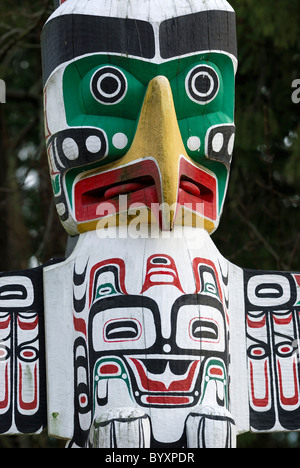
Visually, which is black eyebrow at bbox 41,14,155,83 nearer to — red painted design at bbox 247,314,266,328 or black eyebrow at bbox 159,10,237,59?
black eyebrow at bbox 159,10,237,59

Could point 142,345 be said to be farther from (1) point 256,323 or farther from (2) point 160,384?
(1) point 256,323

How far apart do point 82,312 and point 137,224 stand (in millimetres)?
432

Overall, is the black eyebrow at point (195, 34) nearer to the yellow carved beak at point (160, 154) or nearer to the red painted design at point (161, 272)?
the yellow carved beak at point (160, 154)

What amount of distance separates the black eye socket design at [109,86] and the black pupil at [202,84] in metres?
0.31

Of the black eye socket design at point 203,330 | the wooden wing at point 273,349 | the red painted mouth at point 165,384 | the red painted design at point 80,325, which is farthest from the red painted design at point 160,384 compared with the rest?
the wooden wing at point 273,349

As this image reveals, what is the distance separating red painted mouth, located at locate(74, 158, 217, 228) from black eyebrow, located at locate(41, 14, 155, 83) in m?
0.50

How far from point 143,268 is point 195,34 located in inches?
40.6

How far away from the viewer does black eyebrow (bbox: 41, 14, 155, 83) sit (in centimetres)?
399

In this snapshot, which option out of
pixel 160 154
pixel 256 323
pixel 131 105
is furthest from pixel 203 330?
pixel 131 105

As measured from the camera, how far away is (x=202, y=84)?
13.3ft

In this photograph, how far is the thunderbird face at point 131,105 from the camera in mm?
3938

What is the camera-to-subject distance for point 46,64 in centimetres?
422

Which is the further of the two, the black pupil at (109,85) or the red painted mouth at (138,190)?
the black pupil at (109,85)
